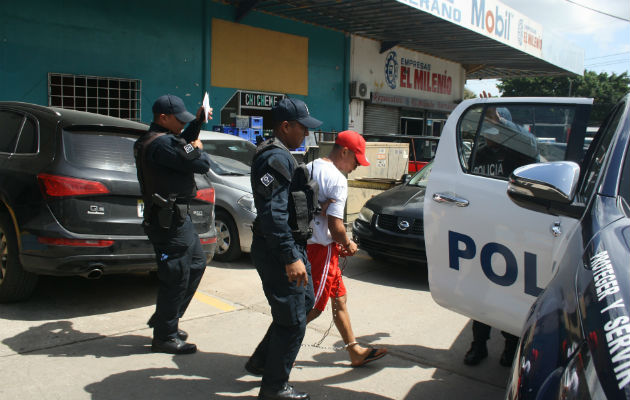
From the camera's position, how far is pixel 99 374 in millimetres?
3584

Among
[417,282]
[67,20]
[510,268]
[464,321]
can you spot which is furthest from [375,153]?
[510,268]

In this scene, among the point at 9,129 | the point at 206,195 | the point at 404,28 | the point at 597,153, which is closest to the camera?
the point at 597,153

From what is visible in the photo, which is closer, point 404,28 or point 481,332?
point 481,332

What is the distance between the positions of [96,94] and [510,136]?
9.10m

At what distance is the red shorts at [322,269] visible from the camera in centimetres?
360

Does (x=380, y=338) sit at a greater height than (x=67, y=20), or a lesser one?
lesser

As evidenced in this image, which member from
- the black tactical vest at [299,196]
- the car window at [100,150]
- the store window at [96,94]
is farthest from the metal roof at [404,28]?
the black tactical vest at [299,196]

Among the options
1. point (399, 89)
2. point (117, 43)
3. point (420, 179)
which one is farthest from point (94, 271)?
point (399, 89)

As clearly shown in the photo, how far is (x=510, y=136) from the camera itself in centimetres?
357

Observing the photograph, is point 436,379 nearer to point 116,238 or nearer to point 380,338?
point 380,338

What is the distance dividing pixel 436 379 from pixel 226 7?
11.0 meters

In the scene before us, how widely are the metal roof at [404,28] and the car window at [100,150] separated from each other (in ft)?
27.5

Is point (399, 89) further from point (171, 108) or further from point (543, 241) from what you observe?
point (543, 241)

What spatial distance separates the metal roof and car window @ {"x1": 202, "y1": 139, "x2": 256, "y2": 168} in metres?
5.77
